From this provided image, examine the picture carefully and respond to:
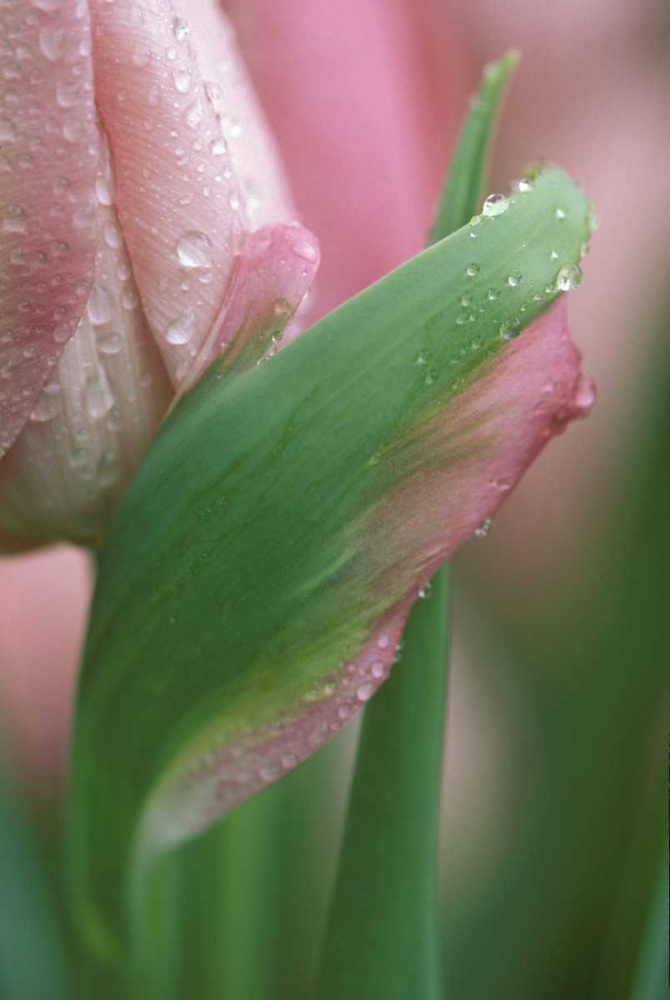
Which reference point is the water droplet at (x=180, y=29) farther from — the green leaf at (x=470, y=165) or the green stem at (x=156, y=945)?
the green stem at (x=156, y=945)

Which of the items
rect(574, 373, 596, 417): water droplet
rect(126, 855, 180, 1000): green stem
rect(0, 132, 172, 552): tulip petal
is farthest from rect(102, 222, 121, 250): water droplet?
rect(126, 855, 180, 1000): green stem

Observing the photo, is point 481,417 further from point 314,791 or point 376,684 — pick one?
point 314,791

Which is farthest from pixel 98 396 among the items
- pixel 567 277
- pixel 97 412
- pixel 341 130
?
pixel 341 130

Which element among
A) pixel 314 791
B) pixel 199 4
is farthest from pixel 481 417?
pixel 314 791

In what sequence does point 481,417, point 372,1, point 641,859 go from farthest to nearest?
point 372,1
point 641,859
point 481,417

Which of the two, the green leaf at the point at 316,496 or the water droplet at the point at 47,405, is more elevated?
the water droplet at the point at 47,405

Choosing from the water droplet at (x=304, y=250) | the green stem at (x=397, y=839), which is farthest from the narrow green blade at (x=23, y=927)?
the water droplet at (x=304, y=250)

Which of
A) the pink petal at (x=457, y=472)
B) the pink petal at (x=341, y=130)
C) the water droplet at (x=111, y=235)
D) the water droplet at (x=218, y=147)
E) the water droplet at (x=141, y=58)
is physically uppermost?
the pink petal at (x=341, y=130)
